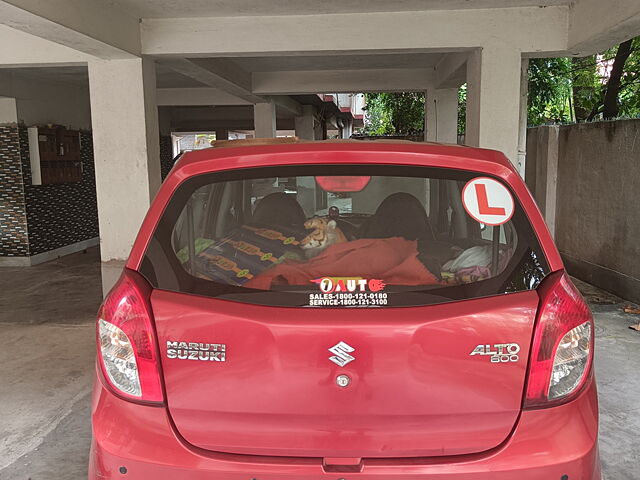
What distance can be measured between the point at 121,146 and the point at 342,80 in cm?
551

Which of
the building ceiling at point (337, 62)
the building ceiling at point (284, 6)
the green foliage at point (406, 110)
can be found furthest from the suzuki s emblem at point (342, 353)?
the green foliage at point (406, 110)

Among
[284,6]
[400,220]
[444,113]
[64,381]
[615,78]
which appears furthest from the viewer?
[444,113]

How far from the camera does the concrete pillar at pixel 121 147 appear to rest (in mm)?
6832

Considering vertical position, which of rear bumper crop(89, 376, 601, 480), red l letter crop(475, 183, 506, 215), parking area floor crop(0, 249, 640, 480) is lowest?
parking area floor crop(0, 249, 640, 480)

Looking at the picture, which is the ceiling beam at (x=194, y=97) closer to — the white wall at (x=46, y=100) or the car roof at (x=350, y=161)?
the white wall at (x=46, y=100)

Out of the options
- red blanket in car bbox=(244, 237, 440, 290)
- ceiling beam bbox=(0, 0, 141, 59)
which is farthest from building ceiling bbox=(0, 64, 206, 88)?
red blanket in car bbox=(244, 237, 440, 290)

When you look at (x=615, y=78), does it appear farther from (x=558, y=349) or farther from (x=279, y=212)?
(x=558, y=349)

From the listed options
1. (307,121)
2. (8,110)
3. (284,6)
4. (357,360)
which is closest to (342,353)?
(357,360)

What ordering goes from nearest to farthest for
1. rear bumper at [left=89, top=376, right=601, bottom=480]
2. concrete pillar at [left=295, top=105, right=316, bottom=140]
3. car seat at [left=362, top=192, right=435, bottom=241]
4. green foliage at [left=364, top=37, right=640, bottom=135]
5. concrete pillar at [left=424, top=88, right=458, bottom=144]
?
1. rear bumper at [left=89, top=376, right=601, bottom=480]
2. car seat at [left=362, top=192, right=435, bottom=241]
3. green foliage at [left=364, top=37, right=640, bottom=135]
4. concrete pillar at [left=424, top=88, right=458, bottom=144]
5. concrete pillar at [left=295, top=105, right=316, bottom=140]

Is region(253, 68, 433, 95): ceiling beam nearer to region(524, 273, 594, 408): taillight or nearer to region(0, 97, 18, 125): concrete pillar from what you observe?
region(0, 97, 18, 125): concrete pillar

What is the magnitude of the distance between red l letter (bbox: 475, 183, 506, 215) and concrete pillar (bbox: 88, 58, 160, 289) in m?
5.61

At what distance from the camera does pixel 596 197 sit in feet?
24.6

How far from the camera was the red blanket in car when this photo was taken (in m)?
1.78

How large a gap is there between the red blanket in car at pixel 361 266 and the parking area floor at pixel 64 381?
1.89 metres
